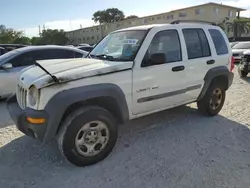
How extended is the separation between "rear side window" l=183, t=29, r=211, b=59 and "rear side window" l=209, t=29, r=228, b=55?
0.91 feet

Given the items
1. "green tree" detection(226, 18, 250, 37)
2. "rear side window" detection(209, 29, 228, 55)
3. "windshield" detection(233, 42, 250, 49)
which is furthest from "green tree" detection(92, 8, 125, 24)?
"rear side window" detection(209, 29, 228, 55)

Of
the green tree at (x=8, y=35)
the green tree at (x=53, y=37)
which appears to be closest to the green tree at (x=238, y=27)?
the green tree at (x=53, y=37)

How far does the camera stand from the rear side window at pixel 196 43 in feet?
15.5

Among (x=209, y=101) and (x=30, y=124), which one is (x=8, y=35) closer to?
(x=209, y=101)

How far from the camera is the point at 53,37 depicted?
2950 inches

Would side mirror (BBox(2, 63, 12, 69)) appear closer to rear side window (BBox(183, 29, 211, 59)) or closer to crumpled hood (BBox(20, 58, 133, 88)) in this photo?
crumpled hood (BBox(20, 58, 133, 88))

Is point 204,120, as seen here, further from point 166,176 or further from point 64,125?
point 64,125

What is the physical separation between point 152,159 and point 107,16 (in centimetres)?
8357

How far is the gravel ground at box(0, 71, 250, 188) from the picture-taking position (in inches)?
126

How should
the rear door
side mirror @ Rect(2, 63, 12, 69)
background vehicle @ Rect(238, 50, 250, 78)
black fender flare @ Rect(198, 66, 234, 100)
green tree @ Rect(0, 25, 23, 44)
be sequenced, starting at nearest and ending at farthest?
1. the rear door
2. black fender flare @ Rect(198, 66, 234, 100)
3. side mirror @ Rect(2, 63, 12, 69)
4. background vehicle @ Rect(238, 50, 250, 78)
5. green tree @ Rect(0, 25, 23, 44)

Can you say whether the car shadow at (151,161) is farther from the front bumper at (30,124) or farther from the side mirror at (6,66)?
the side mirror at (6,66)

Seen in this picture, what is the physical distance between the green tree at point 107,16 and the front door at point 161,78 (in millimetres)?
82296

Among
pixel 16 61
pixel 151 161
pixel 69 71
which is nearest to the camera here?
pixel 69 71

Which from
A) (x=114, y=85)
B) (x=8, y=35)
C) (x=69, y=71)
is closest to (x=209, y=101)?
(x=114, y=85)
